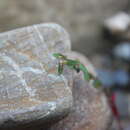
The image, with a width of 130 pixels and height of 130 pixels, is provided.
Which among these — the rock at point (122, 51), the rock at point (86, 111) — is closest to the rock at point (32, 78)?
the rock at point (86, 111)

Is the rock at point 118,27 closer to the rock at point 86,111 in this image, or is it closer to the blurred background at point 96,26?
the blurred background at point 96,26

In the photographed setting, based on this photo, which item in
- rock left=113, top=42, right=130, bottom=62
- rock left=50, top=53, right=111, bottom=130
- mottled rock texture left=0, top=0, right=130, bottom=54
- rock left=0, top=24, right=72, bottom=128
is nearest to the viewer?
rock left=0, top=24, right=72, bottom=128

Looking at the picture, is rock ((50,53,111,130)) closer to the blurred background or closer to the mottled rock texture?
the blurred background

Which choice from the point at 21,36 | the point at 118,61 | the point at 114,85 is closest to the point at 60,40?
the point at 21,36

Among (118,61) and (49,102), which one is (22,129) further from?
(118,61)

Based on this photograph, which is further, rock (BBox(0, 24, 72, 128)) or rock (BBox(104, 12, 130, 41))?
rock (BBox(104, 12, 130, 41))

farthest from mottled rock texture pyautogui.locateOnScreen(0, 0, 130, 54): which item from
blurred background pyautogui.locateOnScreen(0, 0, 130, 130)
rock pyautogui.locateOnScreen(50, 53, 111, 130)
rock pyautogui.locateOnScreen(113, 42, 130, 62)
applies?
rock pyautogui.locateOnScreen(50, 53, 111, 130)

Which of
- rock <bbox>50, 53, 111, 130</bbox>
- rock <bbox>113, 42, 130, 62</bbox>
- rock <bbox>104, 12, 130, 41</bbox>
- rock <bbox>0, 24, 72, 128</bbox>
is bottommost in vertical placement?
rock <bbox>113, 42, 130, 62</bbox>
